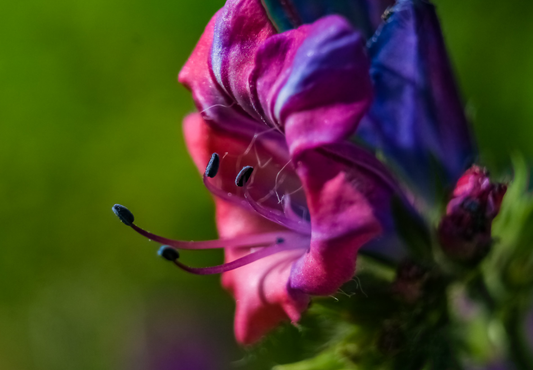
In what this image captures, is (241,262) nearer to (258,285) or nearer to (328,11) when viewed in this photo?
(258,285)

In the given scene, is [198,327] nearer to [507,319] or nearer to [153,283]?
[153,283]

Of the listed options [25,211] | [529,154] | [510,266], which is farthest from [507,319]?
[25,211]

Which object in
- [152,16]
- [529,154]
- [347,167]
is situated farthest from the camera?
[152,16]

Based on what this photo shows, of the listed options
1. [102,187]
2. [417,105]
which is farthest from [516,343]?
[102,187]

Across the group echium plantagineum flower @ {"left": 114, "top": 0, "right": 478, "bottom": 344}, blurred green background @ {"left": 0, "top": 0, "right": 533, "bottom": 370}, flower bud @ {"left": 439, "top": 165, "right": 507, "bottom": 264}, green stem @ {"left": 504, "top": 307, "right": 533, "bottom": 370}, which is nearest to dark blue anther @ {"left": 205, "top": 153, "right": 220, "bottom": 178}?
echium plantagineum flower @ {"left": 114, "top": 0, "right": 478, "bottom": 344}

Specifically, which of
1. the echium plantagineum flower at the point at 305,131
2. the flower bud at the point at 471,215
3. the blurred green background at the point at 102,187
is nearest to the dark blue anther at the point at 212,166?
the echium plantagineum flower at the point at 305,131

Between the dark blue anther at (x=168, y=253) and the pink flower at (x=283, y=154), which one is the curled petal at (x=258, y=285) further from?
the dark blue anther at (x=168, y=253)

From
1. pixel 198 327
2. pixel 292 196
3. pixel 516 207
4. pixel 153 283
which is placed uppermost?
pixel 292 196

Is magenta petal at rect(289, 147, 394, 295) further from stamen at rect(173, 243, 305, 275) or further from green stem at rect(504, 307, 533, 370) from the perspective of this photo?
green stem at rect(504, 307, 533, 370)
